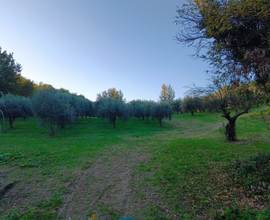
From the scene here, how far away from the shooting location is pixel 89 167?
7.14 m

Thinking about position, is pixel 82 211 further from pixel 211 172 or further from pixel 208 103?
pixel 208 103

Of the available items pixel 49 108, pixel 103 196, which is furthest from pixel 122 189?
pixel 49 108

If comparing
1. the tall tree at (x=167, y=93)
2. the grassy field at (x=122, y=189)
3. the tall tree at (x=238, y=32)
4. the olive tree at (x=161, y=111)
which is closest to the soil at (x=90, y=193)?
the grassy field at (x=122, y=189)

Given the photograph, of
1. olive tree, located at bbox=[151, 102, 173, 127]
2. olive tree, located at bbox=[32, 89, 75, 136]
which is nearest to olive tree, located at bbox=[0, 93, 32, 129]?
olive tree, located at bbox=[32, 89, 75, 136]

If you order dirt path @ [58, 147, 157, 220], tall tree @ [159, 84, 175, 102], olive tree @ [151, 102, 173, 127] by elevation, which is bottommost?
dirt path @ [58, 147, 157, 220]

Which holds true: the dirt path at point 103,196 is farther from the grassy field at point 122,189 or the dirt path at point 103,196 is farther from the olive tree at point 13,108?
the olive tree at point 13,108

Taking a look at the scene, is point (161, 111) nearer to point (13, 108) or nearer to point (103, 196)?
point (13, 108)

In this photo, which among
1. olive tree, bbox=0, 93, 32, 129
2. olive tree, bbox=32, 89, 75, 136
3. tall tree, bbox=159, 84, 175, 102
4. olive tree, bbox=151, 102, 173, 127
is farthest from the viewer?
tall tree, bbox=159, 84, 175, 102

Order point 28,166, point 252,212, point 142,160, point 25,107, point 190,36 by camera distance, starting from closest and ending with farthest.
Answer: point 252,212
point 190,36
point 28,166
point 142,160
point 25,107

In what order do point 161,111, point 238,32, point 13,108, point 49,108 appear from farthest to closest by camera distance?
point 161,111 → point 13,108 → point 49,108 → point 238,32

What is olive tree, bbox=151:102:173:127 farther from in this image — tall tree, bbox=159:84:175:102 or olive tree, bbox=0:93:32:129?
tall tree, bbox=159:84:175:102

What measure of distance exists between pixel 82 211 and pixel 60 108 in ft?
54.7

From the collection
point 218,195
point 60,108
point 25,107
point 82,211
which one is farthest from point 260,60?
point 25,107

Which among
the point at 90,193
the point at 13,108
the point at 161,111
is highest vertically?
the point at 13,108
